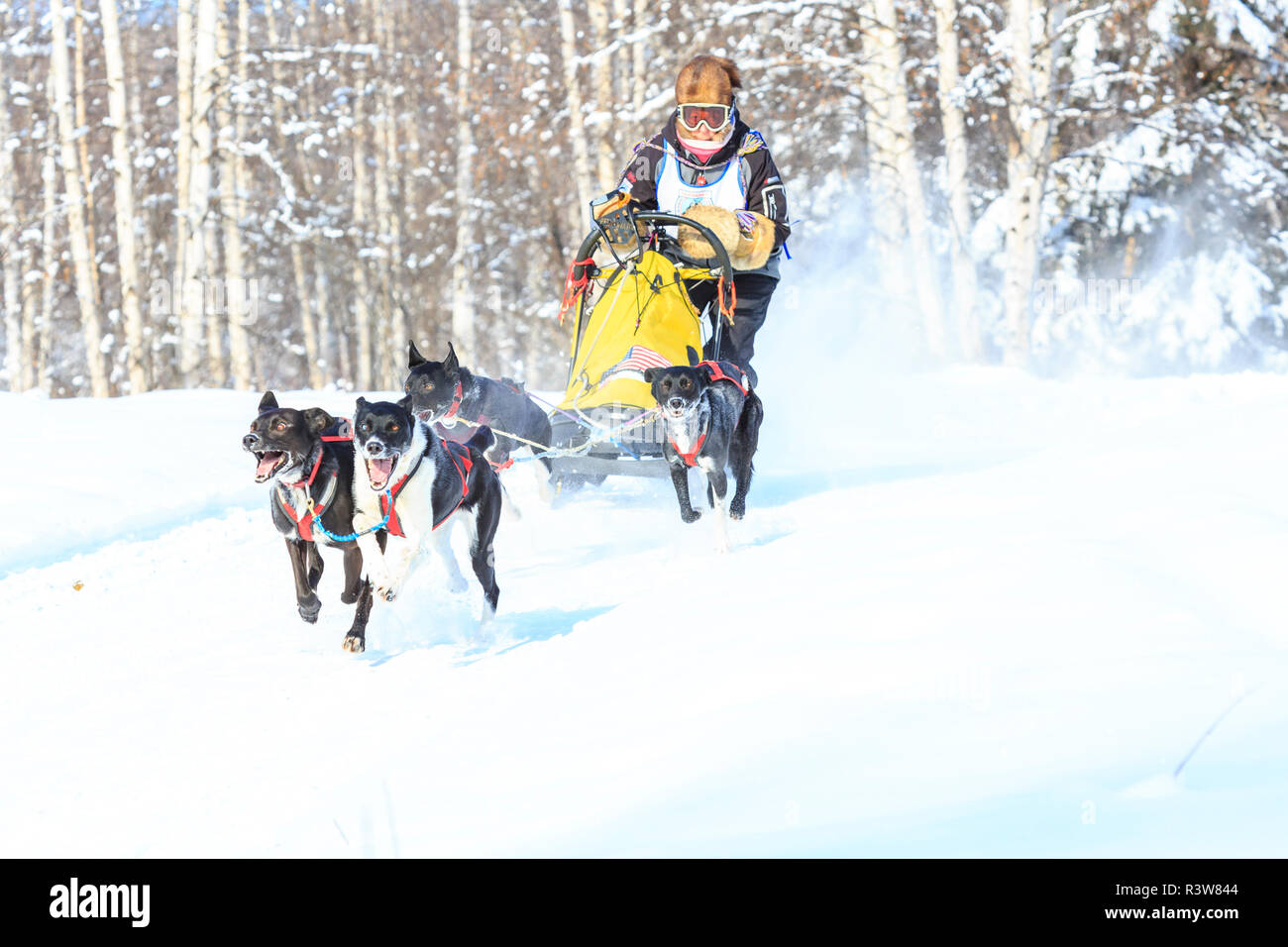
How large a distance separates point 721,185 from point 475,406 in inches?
71.0

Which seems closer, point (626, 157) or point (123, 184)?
point (123, 184)

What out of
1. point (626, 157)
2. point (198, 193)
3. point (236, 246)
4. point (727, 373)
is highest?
point (626, 157)

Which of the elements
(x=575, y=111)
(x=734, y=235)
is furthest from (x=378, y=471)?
(x=575, y=111)

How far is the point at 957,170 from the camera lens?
1512 cm

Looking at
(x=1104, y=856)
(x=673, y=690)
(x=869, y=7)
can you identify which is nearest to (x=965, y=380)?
(x=869, y=7)

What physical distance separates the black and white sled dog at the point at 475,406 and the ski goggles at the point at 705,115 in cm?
168

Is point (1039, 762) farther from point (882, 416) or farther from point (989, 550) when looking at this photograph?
point (882, 416)

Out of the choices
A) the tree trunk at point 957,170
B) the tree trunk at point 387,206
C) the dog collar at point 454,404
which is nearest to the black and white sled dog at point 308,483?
the dog collar at point 454,404

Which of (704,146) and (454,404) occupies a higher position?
(704,146)

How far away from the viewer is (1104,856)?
2105mm

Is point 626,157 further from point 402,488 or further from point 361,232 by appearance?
point 402,488

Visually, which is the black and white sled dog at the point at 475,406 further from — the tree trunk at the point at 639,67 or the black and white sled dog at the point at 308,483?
the tree trunk at the point at 639,67

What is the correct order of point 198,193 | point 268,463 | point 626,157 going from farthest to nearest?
point 626,157 → point 198,193 → point 268,463
